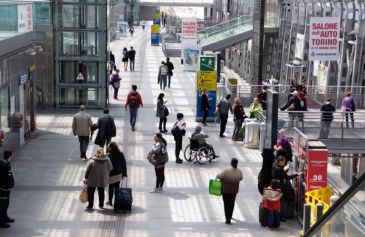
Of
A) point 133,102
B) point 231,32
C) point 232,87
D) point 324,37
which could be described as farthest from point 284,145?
point 231,32

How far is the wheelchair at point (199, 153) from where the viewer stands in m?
19.8

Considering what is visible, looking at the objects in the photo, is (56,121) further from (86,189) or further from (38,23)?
(86,189)

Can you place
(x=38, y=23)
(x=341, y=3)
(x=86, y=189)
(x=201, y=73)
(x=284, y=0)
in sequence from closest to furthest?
(x=86, y=189), (x=201, y=73), (x=38, y=23), (x=341, y=3), (x=284, y=0)

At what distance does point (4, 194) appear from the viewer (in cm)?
1373

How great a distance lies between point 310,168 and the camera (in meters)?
14.2

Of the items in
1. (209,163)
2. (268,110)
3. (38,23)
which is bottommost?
(209,163)

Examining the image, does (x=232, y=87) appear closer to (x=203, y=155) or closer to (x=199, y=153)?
(x=203, y=155)

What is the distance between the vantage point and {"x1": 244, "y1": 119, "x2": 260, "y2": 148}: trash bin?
22188 mm

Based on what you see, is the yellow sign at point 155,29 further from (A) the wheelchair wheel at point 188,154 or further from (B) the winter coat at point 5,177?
(B) the winter coat at point 5,177

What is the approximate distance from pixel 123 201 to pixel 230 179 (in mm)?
2248

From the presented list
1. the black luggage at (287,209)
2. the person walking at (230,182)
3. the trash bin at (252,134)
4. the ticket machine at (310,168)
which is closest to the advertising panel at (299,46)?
the trash bin at (252,134)

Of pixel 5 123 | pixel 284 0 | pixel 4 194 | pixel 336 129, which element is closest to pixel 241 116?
pixel 336 129

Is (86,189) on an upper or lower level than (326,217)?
lower

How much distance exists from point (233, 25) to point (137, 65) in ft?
20.1
